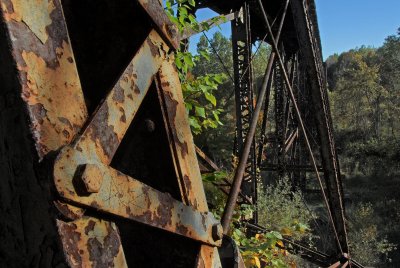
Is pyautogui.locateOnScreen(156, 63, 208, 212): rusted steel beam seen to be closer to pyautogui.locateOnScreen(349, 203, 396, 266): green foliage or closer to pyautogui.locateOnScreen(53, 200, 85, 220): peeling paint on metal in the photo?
pyautogui.locateOnScreen(53, 200, 85, 220): peeling paint on metal

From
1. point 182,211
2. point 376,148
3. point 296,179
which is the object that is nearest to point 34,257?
point 182,211

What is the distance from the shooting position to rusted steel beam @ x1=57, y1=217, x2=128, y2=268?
72 centimetres

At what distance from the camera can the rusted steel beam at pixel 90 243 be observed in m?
0.72

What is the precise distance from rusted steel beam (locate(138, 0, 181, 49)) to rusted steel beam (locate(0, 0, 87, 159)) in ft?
0.98

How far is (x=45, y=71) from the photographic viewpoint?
76 centimetres

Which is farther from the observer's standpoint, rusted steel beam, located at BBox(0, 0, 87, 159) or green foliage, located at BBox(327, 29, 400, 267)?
green foliage, located at BBox(327, 29, 400, 267)

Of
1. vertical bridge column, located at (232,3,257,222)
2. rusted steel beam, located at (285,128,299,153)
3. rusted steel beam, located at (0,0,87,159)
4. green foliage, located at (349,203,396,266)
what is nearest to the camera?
rusted steel beam, located at (0,0,87,159)

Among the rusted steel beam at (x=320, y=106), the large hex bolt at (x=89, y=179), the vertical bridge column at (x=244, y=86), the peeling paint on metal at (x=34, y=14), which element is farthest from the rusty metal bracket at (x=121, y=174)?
the vertical bridge column at (x=244, y=86)

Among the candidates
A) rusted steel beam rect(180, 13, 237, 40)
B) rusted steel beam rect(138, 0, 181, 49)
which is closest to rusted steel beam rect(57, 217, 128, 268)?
rusted steel beam rect(138, 0, 181, 49)

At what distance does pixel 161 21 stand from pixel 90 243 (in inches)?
24.4

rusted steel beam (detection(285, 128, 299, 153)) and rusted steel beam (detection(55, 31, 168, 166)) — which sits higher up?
rusted steel beam (detection(285, 128, 299, 153))

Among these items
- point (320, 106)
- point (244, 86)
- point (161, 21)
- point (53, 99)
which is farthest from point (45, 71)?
point (244, 86)

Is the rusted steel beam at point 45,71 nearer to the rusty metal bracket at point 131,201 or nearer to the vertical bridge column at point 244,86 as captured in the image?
the rusty metal bracket at point 131,201

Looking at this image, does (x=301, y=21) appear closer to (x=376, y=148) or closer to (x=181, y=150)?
(x=181, y=150)
